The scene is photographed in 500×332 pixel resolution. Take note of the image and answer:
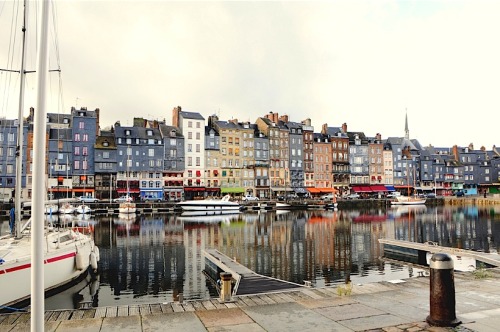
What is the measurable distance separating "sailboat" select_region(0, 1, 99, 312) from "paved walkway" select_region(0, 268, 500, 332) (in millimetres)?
2538

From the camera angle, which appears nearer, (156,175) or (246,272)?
(246,272)

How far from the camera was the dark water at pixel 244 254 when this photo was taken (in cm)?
1848

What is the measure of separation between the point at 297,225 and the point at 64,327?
4010 cm

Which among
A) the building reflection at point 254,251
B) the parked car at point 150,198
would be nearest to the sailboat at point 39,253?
the building reflection at point 254,251

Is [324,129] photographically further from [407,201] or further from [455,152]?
[455,152]

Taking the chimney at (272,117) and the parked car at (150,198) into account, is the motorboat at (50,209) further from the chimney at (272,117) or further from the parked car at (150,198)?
the chimney at (272,117)

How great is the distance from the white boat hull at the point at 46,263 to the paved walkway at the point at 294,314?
4.97m

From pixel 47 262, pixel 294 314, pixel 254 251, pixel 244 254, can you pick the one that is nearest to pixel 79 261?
pixel 47 262

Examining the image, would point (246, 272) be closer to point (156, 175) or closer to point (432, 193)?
point (156, 175)

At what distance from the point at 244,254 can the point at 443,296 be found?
20290mm

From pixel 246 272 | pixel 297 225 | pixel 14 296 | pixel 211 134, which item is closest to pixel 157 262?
pixel 246 272

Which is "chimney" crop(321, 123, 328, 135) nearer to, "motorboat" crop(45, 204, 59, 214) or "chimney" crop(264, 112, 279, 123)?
"chimney" crop(264, 112, 279, 123)

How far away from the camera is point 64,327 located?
28.3ft

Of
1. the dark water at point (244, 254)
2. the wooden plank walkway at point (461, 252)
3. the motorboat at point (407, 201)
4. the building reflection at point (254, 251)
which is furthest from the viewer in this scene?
the motorboat at point (407, 201)
